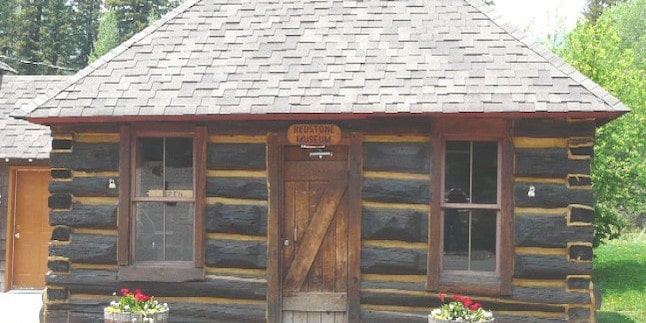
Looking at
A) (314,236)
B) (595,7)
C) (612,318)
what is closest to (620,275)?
(612,318)

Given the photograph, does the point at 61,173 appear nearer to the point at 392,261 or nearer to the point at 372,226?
the point at 372,226

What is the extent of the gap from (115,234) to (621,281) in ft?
38.2

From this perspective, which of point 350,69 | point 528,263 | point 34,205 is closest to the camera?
point 528,263

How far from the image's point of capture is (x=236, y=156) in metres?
8.77

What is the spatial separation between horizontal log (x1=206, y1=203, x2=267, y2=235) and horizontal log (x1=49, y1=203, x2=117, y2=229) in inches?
48.0

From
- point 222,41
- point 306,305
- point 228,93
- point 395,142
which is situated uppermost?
point 222,41

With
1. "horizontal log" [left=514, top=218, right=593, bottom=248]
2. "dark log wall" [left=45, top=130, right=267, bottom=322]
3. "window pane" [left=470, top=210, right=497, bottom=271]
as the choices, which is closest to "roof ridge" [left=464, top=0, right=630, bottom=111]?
"horizontal log" [left=514, top=218, right=593, bottom=248]

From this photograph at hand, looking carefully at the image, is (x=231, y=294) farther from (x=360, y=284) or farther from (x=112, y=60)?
(x=112, y=60)

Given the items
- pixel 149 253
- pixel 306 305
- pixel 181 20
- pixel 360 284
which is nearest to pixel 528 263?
pixel 360 284

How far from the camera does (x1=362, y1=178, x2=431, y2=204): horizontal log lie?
27.8 ft

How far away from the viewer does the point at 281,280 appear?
8.71 metres

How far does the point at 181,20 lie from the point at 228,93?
6.27 feet

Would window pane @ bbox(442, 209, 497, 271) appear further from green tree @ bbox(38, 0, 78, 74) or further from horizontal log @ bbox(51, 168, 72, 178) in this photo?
green tree @ bbox(38, 0, 78, 74)

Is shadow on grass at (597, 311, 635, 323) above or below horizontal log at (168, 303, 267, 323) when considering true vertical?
below
